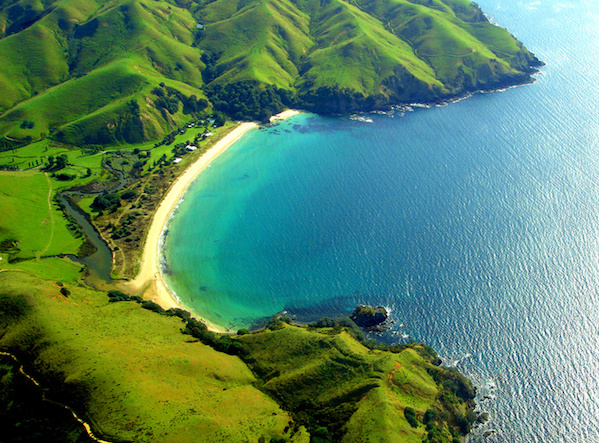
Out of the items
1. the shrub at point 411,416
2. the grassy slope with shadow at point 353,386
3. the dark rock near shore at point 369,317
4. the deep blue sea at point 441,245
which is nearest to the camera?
the grassy slope with shadow at point 353,386

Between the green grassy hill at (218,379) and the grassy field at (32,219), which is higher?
the green grassy hill at (218,379)

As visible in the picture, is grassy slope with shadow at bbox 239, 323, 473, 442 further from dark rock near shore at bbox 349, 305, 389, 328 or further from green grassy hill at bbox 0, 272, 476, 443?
dark rock near shore at bbox 349, 305, 389, 328

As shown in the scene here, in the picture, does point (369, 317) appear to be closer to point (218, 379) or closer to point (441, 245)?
point (441, 245)

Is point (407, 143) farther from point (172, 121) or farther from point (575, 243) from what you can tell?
point (172, 121)

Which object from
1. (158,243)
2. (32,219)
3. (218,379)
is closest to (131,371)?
(218,379)

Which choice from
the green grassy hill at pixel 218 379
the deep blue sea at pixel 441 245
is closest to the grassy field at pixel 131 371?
the green grassy hill at pixel 218 379

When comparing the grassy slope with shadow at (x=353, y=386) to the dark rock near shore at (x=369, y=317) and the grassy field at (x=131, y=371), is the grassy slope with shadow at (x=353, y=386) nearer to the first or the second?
the grassy field at (x=131, y=371)
